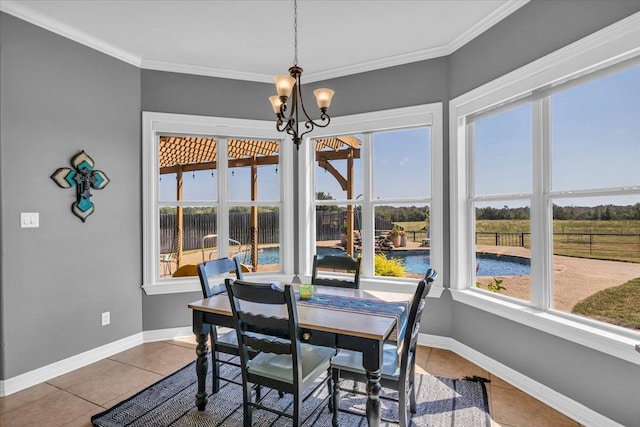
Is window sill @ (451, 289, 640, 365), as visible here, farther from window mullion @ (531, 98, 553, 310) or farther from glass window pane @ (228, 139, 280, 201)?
glass window pane @ (228, 139, 280, 201)

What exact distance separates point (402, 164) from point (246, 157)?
1858 mm

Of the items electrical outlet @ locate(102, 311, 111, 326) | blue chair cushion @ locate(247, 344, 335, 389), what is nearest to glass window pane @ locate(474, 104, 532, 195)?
blue chair cushion @ locate(247, 344, 335, 389)

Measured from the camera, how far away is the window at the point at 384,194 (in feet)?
11.4

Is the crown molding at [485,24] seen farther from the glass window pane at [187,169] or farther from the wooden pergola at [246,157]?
the glass window pane at [187,169]

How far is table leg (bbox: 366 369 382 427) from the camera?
68.7 inches

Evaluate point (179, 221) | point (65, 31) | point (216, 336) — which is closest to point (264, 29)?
point (65, 31)

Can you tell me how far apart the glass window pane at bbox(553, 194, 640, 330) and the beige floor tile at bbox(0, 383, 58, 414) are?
3.97 m

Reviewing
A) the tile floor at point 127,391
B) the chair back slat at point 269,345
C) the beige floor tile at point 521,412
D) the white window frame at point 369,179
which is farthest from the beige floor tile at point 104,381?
the beige floor tile at point 521,412

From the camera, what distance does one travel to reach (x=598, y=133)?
220 cm

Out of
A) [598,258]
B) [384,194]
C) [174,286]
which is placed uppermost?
[384,194]

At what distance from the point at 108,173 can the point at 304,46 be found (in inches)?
91.0

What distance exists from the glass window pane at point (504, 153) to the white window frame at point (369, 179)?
0.38 meters

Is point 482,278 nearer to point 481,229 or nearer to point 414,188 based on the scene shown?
point 481,229

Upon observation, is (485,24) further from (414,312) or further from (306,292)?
(306,292)
